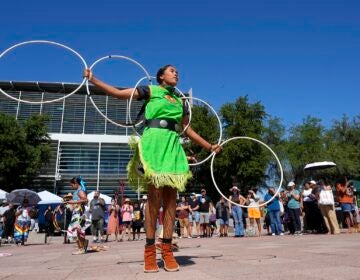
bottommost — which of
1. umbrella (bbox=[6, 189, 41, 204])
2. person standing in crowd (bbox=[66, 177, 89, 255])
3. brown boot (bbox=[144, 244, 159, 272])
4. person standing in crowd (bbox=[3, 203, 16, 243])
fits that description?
brown boot (bbox=[144, 244, 159, 272])

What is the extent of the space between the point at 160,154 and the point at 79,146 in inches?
1622

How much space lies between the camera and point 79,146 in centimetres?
4456

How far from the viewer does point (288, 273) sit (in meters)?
3.72

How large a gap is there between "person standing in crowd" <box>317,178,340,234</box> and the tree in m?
32.5

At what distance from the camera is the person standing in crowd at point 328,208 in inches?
520

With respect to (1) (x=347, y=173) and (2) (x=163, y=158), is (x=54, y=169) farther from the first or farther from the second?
(2) (x=163, y=158)

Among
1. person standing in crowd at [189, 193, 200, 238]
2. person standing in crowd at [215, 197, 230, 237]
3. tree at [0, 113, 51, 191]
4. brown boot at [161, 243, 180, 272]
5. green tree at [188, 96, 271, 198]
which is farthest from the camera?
green tree at [188, 96, 271, 198]

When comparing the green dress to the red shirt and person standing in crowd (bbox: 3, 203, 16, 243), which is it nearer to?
the red shirt

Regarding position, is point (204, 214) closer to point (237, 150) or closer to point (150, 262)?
point (150, 262)

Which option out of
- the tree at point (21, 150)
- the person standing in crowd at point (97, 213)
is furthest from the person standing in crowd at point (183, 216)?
the tree at point (21, 150)

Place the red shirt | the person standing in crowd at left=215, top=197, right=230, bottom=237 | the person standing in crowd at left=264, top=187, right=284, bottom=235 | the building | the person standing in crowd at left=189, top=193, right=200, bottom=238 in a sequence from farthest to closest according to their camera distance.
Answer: the building < the person standing in crowd at left=189, top=193, right=200, bottom=238 < the person standing in crowd at left=215, top=197, right=230, bottom=237 < the person standing in crowd at left=264, top=187, right=284, bottom=235 < the red shirt

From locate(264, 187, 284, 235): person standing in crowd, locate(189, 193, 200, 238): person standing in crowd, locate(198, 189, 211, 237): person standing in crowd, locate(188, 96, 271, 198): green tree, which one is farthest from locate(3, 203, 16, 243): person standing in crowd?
locate(188, 96, 271, 198): green tree

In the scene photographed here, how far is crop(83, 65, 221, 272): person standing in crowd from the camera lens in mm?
4746

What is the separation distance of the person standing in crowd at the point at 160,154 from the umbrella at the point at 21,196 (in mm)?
19414
